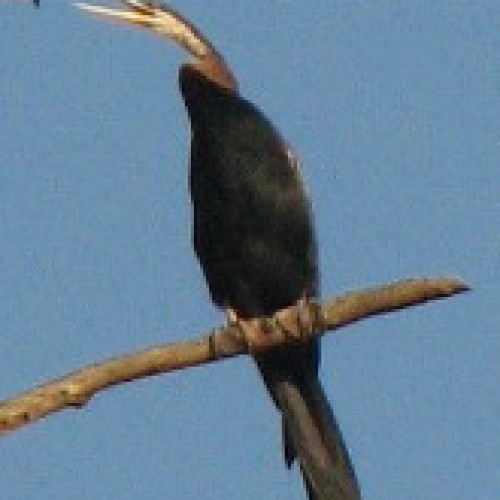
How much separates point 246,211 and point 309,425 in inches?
30.9

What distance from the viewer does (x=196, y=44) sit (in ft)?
21.2

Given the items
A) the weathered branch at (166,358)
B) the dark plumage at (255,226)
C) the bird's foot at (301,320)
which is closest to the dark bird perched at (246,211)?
the dark plumage at (255,226)

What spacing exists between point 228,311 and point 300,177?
1.74ft

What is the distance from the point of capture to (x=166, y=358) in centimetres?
479

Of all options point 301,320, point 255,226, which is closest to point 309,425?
point 301,320

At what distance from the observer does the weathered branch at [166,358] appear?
4613 millimetres

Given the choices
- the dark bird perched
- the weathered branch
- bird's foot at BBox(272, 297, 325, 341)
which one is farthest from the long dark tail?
the weathered branch

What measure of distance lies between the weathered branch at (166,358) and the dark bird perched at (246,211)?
0.82 m

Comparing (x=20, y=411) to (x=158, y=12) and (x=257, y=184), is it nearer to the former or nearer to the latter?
(x=257, y=184)

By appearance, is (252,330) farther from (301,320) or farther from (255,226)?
(255,226)

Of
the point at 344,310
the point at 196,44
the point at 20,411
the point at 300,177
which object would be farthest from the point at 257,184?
the point at 20,411

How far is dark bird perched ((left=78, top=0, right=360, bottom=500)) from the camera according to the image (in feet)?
19.7

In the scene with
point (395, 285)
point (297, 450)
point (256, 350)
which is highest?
point (395, 285)

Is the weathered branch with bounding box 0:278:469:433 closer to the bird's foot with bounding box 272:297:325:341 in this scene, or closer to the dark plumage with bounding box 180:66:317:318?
the bird's foot with bounding box 272:297:325:341
